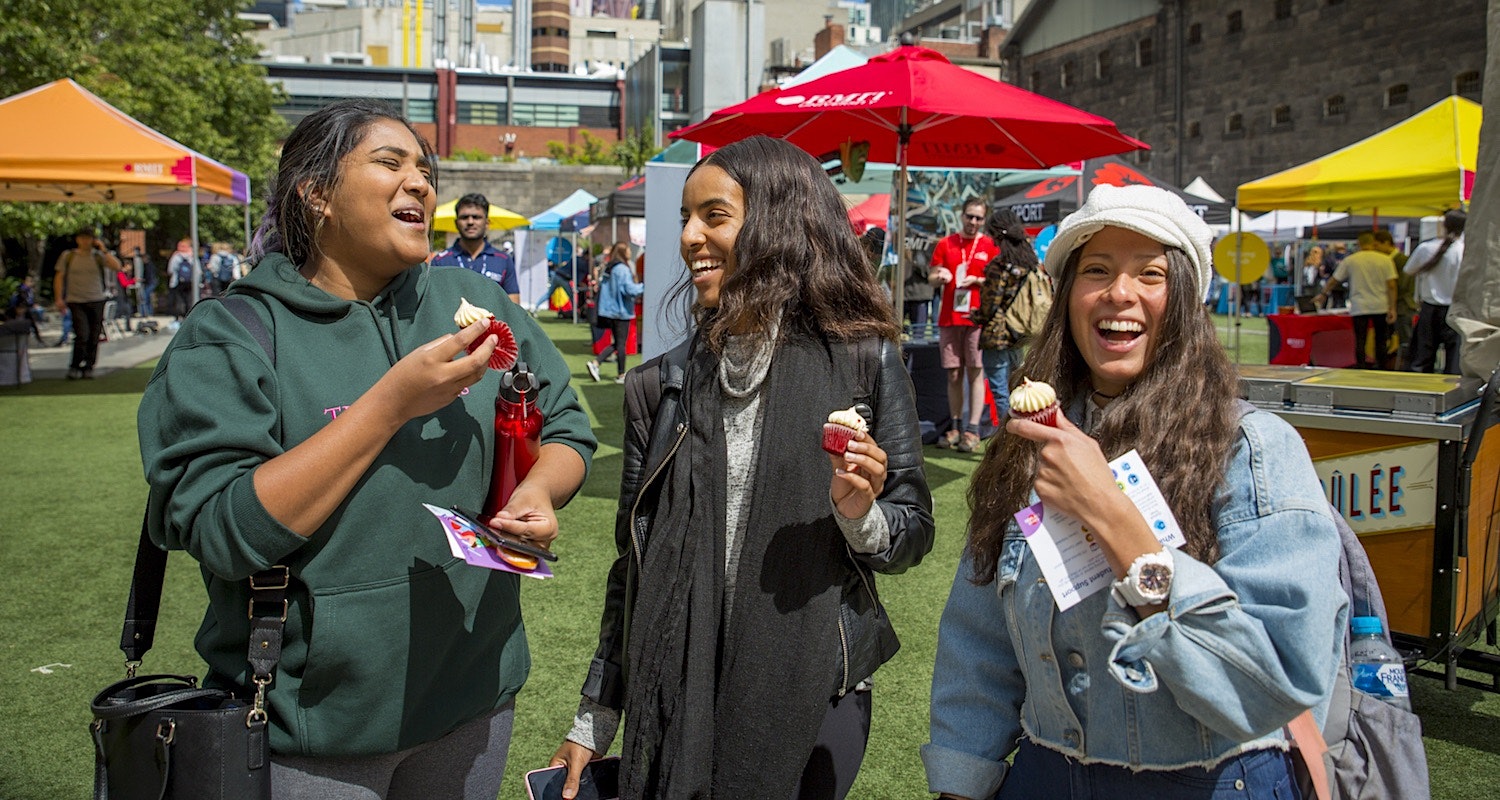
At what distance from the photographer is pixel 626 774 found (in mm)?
1956

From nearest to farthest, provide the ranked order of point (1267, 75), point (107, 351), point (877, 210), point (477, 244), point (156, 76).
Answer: point (477, 244) → point (877, 210) → point (107, 351) → point (156, 76) → point (1267, 75)

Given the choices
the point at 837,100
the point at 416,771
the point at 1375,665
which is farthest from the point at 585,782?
the point at 837,100

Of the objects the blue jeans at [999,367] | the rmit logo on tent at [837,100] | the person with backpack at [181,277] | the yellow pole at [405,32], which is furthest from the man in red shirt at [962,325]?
the yellow pole at [405,32]

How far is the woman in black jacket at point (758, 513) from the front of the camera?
1904 millimetres

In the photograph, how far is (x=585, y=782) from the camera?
206 cm

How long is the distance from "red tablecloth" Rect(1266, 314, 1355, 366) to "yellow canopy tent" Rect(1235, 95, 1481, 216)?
1327 millimetres

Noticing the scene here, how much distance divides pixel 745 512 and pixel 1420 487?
262 centimetres

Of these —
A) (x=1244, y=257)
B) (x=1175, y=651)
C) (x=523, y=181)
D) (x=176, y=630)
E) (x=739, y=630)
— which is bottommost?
(x=176, y=630)

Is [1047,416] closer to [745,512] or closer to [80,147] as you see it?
[745,512]

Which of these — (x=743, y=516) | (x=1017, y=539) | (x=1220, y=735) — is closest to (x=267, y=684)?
(x=743, y=516)

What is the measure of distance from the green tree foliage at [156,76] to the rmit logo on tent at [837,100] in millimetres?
3128

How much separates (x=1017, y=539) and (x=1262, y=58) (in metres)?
39.5

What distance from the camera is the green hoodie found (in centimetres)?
161

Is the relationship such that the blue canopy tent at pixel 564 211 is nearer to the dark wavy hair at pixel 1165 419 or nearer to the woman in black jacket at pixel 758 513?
the woman in black jacket at pixel 758 513
